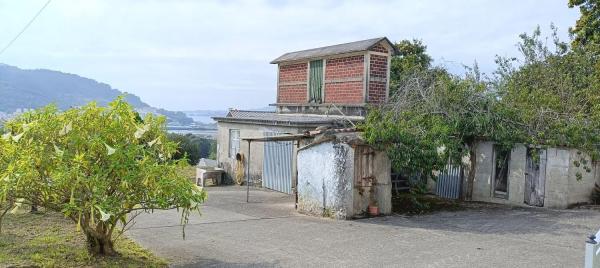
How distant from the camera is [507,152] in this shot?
14992 mm

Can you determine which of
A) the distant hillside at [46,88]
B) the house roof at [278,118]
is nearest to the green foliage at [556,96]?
the house roof at [278,118]

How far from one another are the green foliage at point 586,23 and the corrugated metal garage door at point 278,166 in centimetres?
1306

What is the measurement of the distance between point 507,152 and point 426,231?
233 inches

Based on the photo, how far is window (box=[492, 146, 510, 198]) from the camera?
593 inches

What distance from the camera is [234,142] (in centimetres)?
2106

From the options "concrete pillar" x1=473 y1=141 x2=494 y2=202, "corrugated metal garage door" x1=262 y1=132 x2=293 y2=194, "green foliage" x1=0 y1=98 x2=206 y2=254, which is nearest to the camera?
"green foliage" x1=0 y1=98 x2=206 y2=254

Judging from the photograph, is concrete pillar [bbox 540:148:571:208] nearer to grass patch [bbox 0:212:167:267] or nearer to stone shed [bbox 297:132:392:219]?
stone shed [bbox 297:132:392:219]

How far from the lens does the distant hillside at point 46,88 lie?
11179 cm

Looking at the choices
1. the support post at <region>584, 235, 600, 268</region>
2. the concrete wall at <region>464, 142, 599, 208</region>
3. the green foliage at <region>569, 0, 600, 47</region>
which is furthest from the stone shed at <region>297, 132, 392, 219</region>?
the green foliage at <region>569, 0, 600, 47</region>

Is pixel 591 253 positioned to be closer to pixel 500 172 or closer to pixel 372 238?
pixel 372 238

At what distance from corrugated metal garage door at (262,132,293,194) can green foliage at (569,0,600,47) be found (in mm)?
13057

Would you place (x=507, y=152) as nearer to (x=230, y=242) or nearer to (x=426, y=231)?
(x=426, y=231)

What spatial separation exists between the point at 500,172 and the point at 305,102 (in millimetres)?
8085

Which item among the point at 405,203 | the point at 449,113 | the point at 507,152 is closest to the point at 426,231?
the point at 405,203
